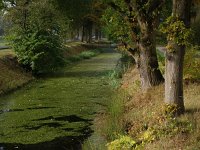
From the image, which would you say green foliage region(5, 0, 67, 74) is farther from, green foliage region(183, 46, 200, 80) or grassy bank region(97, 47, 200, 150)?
green foliage region(183, 46, 200, 80)

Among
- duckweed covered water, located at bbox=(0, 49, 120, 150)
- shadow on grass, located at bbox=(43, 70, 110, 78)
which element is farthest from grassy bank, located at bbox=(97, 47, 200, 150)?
shadow on grass, located at bbox=(43, 70, 110, 78)

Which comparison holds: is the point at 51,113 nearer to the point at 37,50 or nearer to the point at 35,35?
the point at 37,50

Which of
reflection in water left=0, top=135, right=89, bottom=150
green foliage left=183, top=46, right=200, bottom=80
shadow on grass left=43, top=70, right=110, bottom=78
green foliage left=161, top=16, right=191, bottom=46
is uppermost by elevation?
green foliage left=161, top=16, right=191, bottom=46

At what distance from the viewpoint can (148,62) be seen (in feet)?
65.9

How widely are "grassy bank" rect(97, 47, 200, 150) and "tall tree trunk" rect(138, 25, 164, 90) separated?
0.77 meters

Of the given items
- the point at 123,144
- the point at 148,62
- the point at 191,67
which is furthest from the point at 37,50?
the point at 123,144

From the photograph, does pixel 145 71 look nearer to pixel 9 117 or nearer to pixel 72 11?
pixel 9 117

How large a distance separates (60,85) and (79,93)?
4.89 metres

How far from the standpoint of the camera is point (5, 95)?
27.9 m

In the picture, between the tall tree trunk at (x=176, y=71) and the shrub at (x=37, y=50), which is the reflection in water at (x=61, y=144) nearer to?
the tall tree trunk at (x=176, y=71)

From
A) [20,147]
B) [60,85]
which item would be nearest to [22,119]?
[20,147]

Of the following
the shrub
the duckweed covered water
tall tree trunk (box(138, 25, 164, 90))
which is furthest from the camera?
the shrub

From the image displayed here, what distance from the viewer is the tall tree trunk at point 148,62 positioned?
19828mm

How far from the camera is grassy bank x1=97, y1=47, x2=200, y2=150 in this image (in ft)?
39.5
